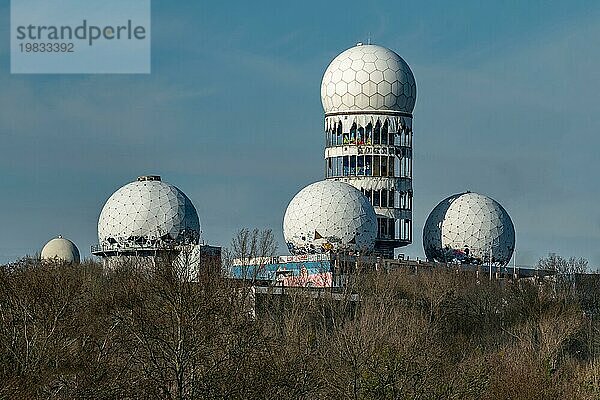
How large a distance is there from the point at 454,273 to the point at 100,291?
21283 millimetres

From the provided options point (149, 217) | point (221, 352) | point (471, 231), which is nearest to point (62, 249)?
point (149, 217)

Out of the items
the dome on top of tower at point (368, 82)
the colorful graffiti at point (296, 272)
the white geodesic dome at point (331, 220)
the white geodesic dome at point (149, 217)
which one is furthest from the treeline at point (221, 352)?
the dome on top of tower at point (368, 82)

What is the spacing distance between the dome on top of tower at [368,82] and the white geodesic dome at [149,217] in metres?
8.64

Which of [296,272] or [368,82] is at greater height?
[368,82]

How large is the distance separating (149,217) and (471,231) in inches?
599

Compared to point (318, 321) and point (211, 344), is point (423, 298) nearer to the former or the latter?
point (318, 321)

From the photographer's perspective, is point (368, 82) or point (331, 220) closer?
point (331, 220)

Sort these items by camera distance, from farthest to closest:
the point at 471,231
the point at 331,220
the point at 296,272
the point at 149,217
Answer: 1. the point at 471,231
2. the point at 149,217
3. the point at 331,220
4. the point at 296,272

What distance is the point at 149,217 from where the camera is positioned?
6738cm

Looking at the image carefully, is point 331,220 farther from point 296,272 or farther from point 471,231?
point 471,231

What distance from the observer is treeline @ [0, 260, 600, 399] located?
92.3ft

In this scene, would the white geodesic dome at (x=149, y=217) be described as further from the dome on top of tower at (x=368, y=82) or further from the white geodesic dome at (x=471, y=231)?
the white geodesic dome at (x=471, y=231)

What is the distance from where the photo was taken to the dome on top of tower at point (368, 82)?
2643 inches

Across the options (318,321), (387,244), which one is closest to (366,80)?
(387,244)
